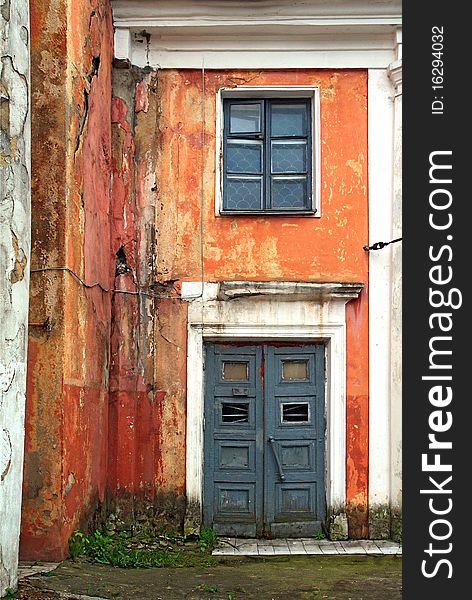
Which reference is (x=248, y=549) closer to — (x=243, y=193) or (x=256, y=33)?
(x=243, y=193)

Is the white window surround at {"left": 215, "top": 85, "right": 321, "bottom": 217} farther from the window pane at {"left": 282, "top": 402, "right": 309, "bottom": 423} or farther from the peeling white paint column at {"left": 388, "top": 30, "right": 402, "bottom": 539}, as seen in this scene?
the window pane at {"left": 282, "top": 402, "right": 309, "bottom": 423}

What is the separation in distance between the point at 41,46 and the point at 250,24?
2.71 metres

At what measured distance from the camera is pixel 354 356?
9.88 meters

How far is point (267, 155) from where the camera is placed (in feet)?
33.1

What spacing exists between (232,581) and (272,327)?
292cm

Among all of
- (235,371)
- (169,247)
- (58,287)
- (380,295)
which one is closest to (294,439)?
(235,371)

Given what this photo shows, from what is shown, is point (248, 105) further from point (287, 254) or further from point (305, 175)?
point (287, 254)

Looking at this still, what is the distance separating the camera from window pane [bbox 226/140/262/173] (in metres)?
10.1

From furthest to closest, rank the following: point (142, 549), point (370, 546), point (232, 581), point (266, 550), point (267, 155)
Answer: point (267, 155) → point (370, 546) → point (266, 550) → point (142, 549) → point (232, 581)

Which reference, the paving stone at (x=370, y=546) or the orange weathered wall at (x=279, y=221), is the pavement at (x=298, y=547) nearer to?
the paving stone at (x=370, y=546)

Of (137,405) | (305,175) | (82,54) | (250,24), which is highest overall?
(250,24)

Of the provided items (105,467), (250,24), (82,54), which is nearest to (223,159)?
(250,24)

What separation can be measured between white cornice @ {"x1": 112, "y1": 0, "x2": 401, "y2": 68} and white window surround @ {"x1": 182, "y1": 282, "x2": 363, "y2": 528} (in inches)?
92.7

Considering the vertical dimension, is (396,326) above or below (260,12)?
below
